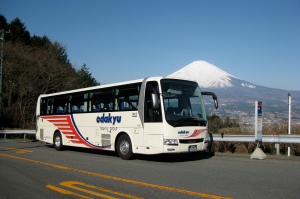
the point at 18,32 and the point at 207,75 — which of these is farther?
the point at 207,75

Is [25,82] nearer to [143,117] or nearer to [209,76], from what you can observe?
[143,117]

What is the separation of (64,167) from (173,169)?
11.0 feet

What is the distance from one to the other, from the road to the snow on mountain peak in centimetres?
8083

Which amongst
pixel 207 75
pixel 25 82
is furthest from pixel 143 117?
pixel 207 75

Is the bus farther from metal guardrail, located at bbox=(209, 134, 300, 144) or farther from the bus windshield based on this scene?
metal guardrail, located at bbox=(209, 134, 300, 144)

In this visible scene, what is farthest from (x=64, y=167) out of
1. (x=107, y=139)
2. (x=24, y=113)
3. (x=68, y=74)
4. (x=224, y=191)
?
(x=68, y=74)

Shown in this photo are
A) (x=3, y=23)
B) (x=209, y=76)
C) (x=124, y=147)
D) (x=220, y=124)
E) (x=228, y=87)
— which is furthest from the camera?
(x=209, y=76)

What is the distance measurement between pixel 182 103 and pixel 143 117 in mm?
1398

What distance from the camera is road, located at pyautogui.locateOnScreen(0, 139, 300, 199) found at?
5.64 meters

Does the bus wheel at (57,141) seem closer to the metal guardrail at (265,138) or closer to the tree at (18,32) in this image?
the metal guardrail at (265,138)

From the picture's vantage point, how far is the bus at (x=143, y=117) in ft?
30.7

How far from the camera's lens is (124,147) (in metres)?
10.7

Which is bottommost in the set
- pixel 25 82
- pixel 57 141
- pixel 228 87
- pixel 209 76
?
pixel 57 141

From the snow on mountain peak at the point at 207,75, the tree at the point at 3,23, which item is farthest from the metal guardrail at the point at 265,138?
the snow on mountain peak at the point at 207,75
